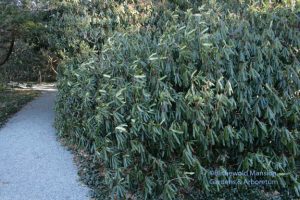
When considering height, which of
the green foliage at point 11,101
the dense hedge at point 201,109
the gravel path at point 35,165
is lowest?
the green foliage at point 11,101

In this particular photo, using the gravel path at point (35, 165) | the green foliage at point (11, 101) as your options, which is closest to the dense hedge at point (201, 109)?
the gravel path at point (35, 165)

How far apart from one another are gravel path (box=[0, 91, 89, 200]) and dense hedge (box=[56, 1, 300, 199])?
38.6 inches

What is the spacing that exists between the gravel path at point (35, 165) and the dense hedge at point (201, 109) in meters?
0.98

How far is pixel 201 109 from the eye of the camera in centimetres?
409

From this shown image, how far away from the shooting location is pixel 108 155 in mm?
4535

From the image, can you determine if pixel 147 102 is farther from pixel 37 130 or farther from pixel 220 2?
pixel 37 130

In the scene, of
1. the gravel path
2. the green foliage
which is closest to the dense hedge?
the gravel path

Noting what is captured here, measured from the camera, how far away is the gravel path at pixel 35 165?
4988mm

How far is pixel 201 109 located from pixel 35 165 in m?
3.60

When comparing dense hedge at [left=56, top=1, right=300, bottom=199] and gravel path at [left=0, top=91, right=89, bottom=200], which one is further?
gravel path at [left=0, top=91, right=89, bottom=200]

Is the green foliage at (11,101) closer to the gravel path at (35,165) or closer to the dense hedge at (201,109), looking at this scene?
the gravel path at (35,165)

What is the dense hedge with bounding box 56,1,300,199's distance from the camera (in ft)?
13.6

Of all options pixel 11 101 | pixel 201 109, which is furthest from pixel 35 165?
pixel 11 101

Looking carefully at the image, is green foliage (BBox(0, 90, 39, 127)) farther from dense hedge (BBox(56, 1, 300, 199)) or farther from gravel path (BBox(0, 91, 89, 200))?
dense hedge (BBox(56, 1, 300, 199))
